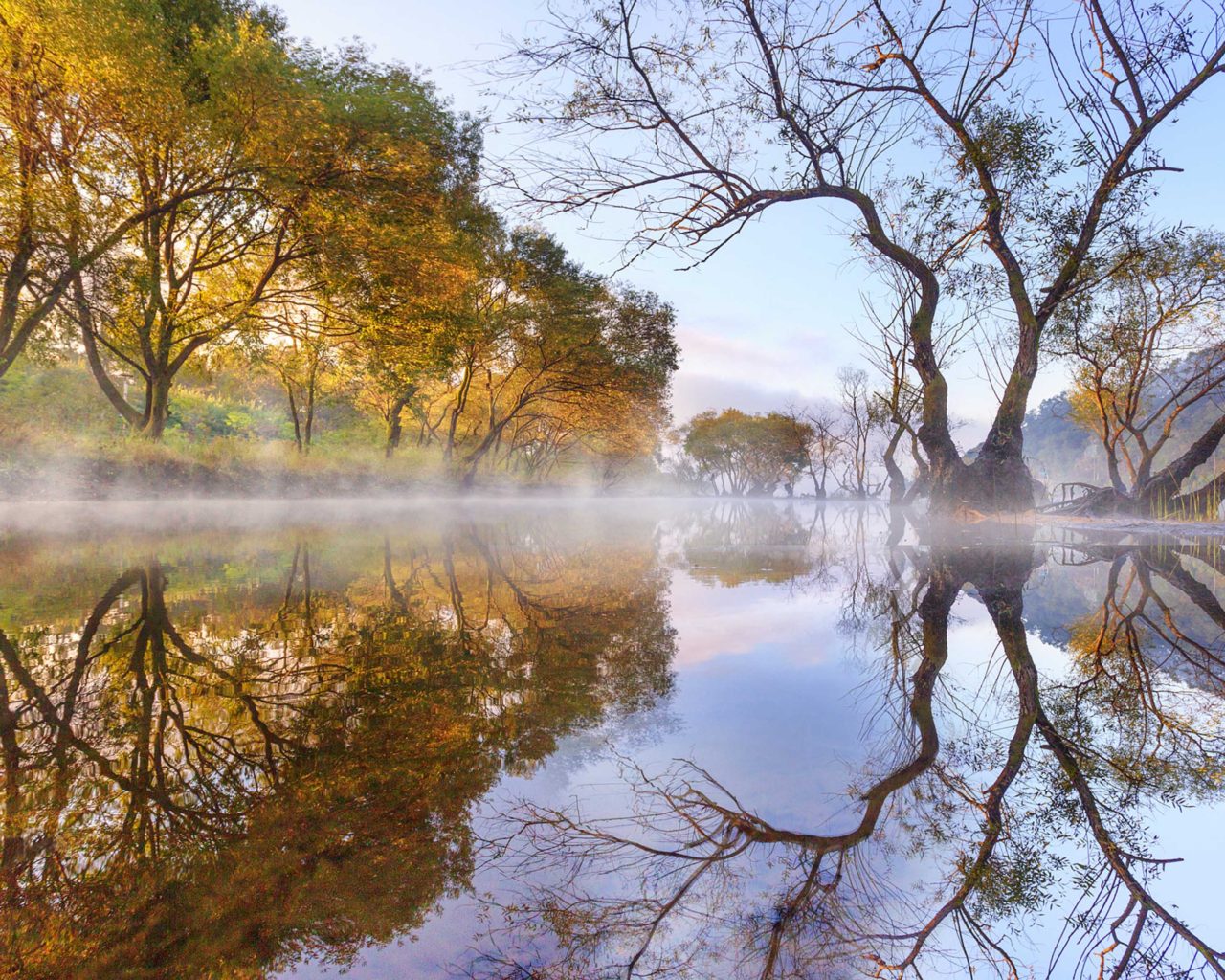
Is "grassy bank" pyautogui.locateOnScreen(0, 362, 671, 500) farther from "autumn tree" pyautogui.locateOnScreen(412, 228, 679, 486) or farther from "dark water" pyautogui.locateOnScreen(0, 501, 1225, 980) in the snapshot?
"dark water" pyautogui.locateOnScreen(0, 501, 1225, 980)

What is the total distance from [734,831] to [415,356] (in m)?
15.6

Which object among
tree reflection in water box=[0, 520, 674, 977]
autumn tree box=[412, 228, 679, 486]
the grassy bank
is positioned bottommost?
tree reflection in water box=[0, 520, 674, 977]

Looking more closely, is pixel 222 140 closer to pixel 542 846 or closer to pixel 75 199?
pixel 75 199

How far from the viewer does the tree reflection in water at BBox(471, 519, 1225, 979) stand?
106 centimetres

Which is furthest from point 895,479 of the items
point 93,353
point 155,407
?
point 93,353

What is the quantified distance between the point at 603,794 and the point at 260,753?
1.00m

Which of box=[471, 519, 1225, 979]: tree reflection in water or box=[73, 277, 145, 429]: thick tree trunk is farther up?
box=[73, 277, 145, 429]: thick tree trunk

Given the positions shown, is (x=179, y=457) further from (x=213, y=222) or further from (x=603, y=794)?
(x=603, y=794)

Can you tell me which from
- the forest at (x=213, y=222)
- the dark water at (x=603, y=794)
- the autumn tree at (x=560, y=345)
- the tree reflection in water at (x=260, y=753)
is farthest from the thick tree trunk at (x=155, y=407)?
the dark water at (x=603, y=794)

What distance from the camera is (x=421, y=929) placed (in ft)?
3.51

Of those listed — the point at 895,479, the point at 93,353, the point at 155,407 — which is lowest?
the point at 895,479

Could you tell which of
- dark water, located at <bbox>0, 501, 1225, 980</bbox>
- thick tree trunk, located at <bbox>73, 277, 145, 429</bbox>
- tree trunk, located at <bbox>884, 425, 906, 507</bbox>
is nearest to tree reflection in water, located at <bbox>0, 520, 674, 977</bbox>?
dark water, located at <bbox>0, 501, 1225, 980</bbox>

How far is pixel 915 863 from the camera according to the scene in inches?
51.1

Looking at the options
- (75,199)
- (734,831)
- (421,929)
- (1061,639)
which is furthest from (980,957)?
(75,199)
